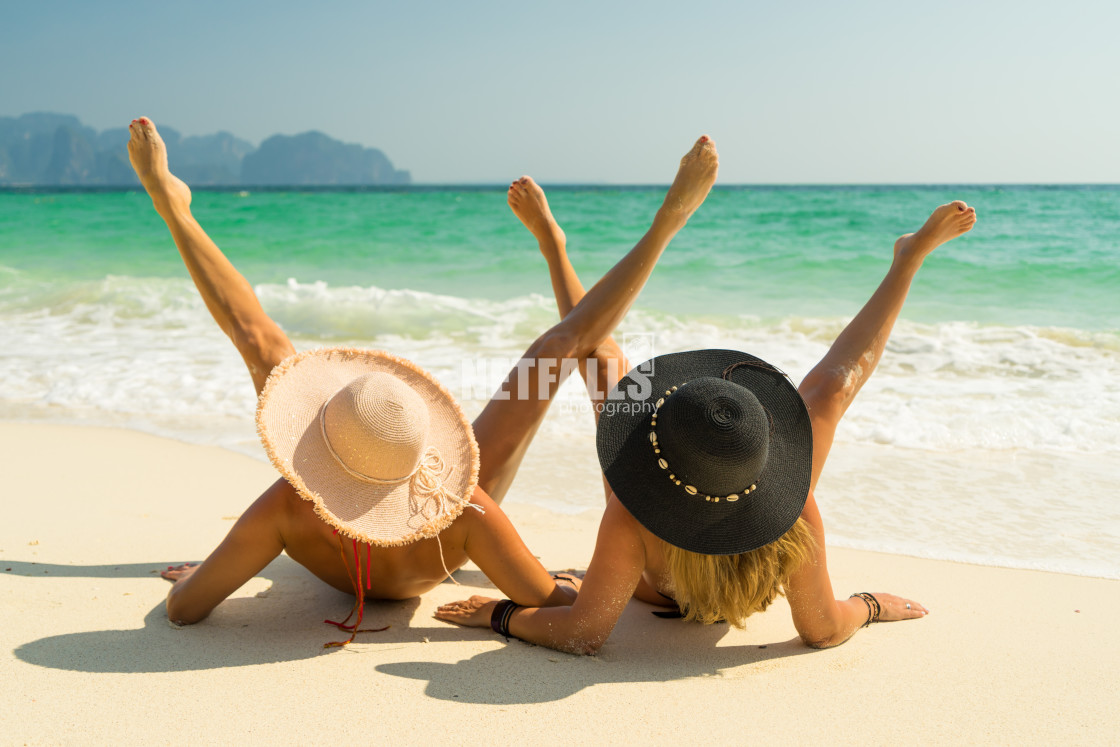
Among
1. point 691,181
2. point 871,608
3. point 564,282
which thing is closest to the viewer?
point 871,608

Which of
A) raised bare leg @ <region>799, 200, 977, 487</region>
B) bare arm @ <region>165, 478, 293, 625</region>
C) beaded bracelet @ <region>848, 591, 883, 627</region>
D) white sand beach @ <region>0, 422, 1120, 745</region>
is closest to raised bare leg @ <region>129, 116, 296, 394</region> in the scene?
bare arm @ <region>165, 478, 293, 625</region>

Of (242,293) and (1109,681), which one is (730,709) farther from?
(242,293)

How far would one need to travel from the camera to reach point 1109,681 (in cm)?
211

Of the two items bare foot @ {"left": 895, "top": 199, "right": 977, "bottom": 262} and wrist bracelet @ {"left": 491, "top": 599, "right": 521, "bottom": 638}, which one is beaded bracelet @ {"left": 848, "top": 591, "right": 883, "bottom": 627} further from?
bare foot @ {"left": 895, "top": 199, "right": 977, "bottom": 262}

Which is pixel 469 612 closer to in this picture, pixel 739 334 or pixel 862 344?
pixel 862 344

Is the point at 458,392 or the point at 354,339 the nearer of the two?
the point at 458,392

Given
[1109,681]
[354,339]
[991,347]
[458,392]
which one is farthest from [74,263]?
[1109,681]

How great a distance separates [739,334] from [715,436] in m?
6.46

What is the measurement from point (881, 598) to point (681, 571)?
876mm

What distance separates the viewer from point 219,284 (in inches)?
107

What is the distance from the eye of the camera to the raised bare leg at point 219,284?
2617 millimetres

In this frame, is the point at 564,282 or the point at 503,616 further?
the point at 564,282

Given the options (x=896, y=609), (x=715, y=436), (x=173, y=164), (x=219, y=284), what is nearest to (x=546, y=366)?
(x=715, y=436)

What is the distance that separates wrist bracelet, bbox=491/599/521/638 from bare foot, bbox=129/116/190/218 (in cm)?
189
